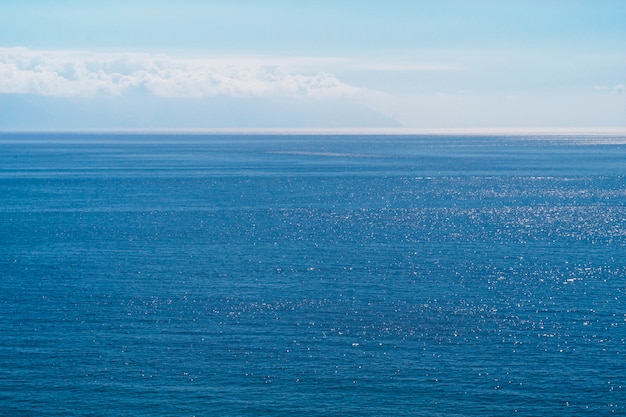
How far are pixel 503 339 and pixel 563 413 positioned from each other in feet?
36.1

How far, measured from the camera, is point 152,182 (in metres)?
172

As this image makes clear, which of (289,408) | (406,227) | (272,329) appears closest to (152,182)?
(406,227)

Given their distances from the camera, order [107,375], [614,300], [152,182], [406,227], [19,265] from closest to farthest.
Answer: [107,375]
[614,300]
[19,265]
[406,227]
[152,182]

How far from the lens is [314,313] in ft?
200

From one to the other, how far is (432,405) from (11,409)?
23.6 metres

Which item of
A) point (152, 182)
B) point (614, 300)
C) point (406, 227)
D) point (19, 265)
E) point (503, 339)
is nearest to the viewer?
point (503, 339)

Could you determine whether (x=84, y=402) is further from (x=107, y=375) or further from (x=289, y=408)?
(x=289, y=408)

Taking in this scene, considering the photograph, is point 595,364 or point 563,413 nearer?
point 563,413

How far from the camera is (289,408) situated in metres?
45.2

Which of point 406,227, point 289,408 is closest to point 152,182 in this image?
point 406,227

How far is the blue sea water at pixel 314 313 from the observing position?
154ft

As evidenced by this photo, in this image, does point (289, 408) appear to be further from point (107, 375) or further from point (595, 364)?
point (595, 364)

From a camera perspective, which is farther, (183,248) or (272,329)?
(183,248)

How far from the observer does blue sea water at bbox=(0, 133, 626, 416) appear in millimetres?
46812
